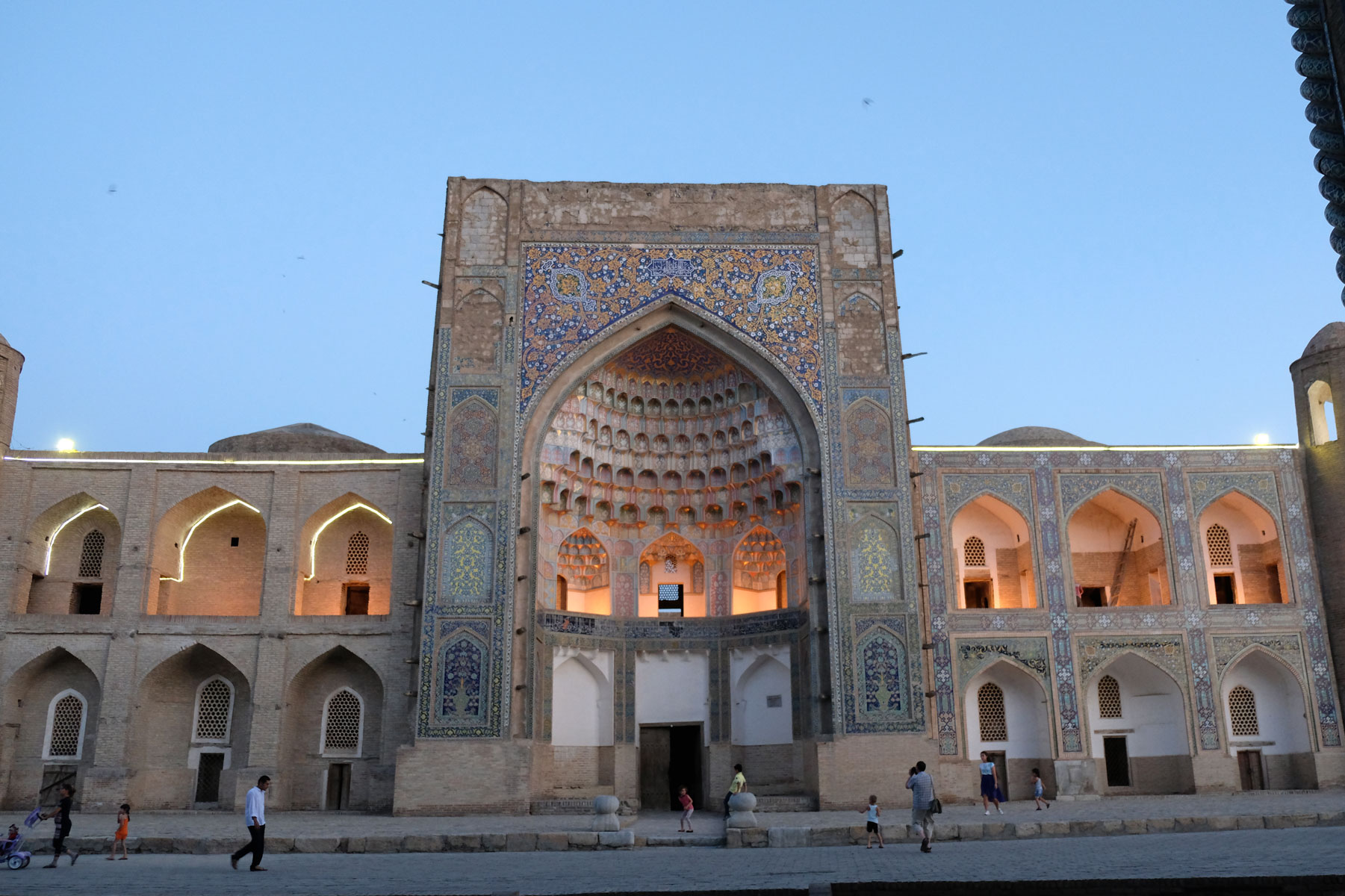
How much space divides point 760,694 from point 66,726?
38.9 feet

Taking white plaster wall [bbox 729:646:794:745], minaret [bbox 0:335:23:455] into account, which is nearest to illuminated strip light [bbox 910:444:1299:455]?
white plaster wall [bbox 729:646:794:745]

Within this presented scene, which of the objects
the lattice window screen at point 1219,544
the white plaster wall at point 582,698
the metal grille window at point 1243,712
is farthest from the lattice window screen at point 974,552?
the white plaster wall at point 582,698

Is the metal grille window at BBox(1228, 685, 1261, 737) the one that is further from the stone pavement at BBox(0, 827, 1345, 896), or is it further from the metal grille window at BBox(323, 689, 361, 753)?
the metal grille window at BBox(323, 689, 361, 753)

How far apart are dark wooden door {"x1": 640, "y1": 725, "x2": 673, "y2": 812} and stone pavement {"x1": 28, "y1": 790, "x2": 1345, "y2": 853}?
1070 mm

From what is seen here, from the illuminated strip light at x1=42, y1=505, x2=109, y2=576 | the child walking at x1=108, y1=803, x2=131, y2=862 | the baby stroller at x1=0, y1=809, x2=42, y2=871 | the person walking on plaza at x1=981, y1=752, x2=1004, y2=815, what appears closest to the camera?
the baby stroller at x1=0, y1=809, x2=42, y2=871

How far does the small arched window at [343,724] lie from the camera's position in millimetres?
19297

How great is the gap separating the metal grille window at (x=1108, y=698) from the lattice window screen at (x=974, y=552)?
292 centimetres

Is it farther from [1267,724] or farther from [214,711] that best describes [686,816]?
[1267,724]

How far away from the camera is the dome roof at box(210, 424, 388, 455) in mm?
22641

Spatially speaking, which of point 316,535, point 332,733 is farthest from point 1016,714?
point 316,535

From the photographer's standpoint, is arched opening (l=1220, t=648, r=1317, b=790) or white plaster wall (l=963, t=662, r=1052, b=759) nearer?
arched opening (l=1220, t=648, r=1317, b=790)

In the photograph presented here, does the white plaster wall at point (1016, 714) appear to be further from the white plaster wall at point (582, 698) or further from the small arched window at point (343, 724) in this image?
the small arched window at point (343, 724)

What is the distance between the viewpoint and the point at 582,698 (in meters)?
19.5

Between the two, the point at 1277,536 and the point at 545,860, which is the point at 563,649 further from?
the point at 1277,536
